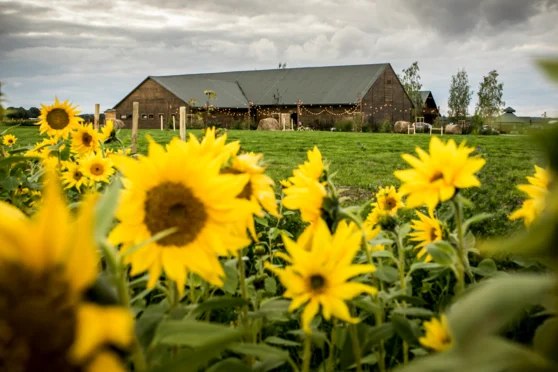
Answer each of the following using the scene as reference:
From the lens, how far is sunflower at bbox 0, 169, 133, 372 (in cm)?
35

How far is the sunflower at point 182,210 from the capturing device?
2.45ft

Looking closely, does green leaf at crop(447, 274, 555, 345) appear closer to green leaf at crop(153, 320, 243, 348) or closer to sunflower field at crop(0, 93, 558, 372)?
sunflower field at crop(0, 93, 558, 372)

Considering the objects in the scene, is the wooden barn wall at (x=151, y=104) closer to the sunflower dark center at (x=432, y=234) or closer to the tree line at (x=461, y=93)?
the tree line at (x=461, y=93)

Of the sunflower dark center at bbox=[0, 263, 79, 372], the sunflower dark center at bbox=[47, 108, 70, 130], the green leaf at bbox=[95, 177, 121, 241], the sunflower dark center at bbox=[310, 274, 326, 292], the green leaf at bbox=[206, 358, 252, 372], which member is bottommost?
the green leaf at bbox=[206, 358, 252, 372]

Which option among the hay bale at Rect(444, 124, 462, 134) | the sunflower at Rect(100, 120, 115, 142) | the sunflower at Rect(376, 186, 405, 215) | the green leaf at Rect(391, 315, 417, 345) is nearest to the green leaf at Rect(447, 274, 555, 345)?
the green leaf at Rect(391, 315, 417, 345)

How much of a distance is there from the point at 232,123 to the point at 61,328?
36.7 metres

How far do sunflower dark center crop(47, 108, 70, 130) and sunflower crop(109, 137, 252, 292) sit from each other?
2590 mm

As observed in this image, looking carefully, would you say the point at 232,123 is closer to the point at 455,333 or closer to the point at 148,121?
the point at 148,121

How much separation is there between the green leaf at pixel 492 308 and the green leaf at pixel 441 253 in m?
0.59

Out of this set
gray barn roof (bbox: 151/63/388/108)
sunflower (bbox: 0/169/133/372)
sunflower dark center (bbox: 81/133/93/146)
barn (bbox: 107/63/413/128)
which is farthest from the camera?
gray barn roof (bbox: 151/63/388/108)

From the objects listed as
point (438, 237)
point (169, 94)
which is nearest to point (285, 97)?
point (169, 94)

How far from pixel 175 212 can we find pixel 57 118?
265 cm

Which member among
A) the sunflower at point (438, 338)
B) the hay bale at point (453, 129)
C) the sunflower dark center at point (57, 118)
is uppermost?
the hay bale at point (453, 129)

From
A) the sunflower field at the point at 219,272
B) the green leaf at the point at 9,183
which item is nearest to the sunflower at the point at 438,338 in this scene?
the sunflower field at the point at 219,272
